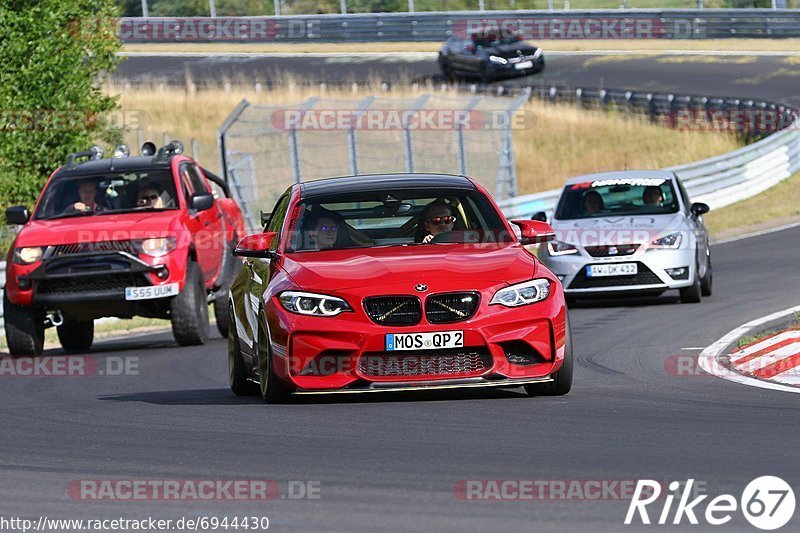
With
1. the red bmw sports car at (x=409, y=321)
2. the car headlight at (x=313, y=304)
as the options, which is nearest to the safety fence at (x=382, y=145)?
the red bmw sports car at (x=409, y=321)

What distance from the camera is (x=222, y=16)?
209 feet

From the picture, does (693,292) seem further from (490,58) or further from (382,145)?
(490,58)

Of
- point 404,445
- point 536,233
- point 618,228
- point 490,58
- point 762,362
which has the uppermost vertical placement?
point 536,233

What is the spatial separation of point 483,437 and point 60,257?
863 cm

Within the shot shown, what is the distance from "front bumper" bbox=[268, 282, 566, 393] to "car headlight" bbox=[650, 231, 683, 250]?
8531 mm

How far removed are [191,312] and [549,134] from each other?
27685 millimetres

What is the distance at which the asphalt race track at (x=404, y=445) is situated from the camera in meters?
6.38

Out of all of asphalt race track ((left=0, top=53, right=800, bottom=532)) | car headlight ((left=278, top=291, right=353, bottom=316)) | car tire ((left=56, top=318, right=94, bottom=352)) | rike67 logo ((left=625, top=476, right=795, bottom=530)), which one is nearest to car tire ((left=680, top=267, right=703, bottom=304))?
asphalt race track ((left=0, top=53, right=800, bottom=532))

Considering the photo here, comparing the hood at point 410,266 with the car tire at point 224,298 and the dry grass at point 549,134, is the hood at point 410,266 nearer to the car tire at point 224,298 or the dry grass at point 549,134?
the car tire at point 224,298

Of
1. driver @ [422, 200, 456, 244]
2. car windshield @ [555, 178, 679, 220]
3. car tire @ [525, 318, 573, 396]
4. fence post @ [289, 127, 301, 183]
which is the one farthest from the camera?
fence post @ [289, 127, 301, 183]

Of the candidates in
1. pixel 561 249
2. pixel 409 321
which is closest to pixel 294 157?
pixel 561 249

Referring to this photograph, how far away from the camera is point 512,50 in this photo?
162 ft

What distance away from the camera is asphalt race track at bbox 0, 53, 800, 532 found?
250 inches

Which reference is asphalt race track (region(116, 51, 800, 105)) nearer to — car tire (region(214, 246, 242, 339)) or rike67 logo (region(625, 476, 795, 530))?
car tire (region(214, 246, 242, 339))
